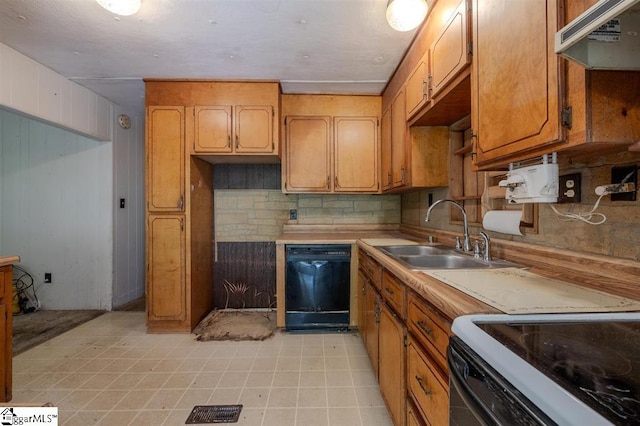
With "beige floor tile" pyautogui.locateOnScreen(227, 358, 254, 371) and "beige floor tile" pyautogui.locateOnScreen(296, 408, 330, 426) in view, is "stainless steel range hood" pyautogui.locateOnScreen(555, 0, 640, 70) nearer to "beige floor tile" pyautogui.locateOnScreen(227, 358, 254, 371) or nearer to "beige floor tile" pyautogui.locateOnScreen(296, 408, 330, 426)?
"beige floor tile" pyautogui.locateOnScreen(296, 408, 330, 426)

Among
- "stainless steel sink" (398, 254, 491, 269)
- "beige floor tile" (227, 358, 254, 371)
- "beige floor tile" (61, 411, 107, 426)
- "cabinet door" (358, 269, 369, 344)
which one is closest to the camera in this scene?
"beige floor tile" (61, 411, 107, 426)

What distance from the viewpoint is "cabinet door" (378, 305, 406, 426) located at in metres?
1.31

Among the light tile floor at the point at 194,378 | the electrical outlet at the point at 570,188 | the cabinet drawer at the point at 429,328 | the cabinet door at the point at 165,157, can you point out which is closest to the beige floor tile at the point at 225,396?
the light tile floor at the point at 194,378

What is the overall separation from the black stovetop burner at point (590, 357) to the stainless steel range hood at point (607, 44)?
0.67 metres

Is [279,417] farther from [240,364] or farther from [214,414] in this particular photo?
[240,364]

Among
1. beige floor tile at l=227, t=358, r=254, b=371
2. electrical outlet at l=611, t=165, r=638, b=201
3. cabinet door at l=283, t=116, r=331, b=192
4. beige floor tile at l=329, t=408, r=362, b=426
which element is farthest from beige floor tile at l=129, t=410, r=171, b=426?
electrical outlet at l=611, t=165, r=638, b=201

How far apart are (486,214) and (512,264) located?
1.02 ft

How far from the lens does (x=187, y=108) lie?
2.71 metres

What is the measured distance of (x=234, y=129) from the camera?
2736mm

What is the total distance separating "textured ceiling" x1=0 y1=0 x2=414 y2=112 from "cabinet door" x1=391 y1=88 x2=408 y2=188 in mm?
366

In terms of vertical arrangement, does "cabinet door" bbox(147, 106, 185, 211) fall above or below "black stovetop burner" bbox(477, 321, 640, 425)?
above

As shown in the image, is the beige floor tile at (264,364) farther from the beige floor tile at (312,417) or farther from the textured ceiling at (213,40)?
the textured ceiling at (213,40)

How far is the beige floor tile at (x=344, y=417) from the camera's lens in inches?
62.2

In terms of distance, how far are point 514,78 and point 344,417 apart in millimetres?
1857
